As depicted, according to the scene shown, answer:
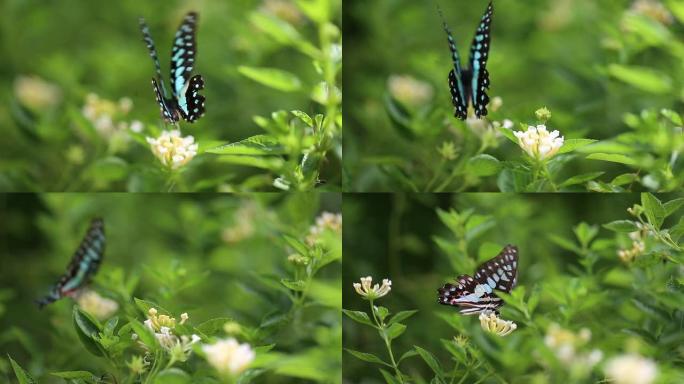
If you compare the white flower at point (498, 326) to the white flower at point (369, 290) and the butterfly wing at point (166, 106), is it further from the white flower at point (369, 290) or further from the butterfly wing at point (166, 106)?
the butterfly wing at point (166, 106)

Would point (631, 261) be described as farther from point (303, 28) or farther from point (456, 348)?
point (303, 28)

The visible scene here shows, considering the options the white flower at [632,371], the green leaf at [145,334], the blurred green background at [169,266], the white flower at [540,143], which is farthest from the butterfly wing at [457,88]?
the green leaf at [145,334]

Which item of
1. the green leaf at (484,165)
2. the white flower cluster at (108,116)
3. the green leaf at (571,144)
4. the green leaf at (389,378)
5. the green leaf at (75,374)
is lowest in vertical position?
the green leaf at (75,374)

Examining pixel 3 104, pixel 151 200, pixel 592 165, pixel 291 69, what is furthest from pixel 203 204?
pixel 592 165

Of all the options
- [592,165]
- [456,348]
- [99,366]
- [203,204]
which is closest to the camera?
[456,348]

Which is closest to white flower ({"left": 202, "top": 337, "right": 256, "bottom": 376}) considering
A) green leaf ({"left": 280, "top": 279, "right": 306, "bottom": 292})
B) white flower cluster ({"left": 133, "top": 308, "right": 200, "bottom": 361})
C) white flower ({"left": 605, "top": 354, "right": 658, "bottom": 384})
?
white flower cluster ({"left": 133, "top": 308, "right": 200, "bottom": 361})
